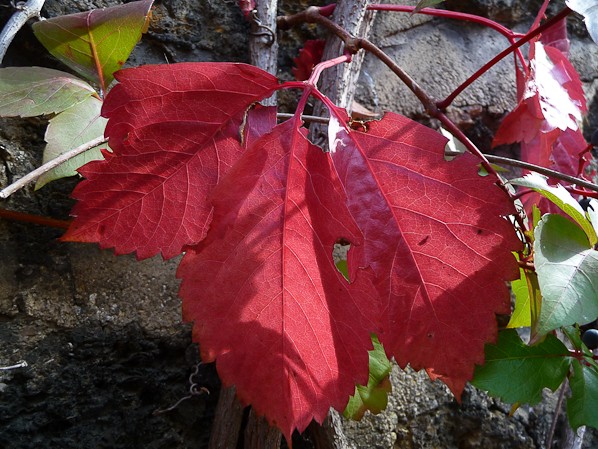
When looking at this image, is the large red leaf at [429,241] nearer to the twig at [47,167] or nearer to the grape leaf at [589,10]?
the grape leaf at [589,10]

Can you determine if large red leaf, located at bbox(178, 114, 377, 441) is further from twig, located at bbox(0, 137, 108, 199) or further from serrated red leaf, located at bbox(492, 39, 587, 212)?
serrated red leaf, located at bbox(492, 39, 587, 212)

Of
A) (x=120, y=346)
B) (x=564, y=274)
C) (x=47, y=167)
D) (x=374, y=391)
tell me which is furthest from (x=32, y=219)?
(x=564, y=274)

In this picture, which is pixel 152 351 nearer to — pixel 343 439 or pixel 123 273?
A: pixel 123 273

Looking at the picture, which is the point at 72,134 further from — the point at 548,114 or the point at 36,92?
the point at 548,114

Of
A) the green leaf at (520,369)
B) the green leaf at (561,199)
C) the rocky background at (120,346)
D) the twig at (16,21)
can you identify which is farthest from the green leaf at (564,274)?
the twig at (16,21)

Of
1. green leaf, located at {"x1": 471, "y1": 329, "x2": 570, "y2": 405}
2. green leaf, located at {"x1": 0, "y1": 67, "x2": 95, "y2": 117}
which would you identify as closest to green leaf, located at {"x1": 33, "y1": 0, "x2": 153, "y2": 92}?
green leaf, located at {"x1": 0, "y1": 67, "x2": 95, "y2": 117}
